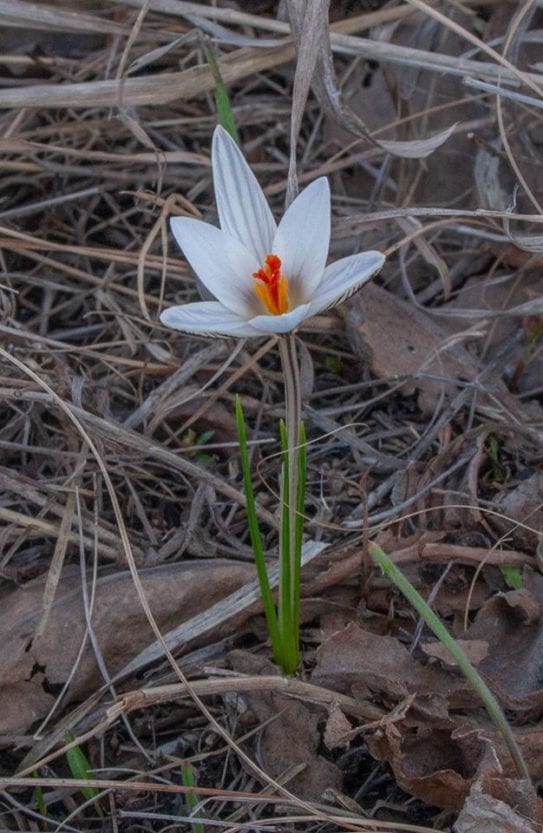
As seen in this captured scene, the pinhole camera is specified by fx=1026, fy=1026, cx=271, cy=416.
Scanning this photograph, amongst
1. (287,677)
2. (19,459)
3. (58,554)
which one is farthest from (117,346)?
(287,677)

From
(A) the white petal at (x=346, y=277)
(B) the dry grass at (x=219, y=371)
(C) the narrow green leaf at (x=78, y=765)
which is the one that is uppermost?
(A) the white petal at (x=346, y=277)

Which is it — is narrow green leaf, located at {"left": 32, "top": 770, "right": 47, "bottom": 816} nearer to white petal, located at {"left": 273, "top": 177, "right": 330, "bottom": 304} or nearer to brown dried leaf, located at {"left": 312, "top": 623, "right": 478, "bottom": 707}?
brown dried leaf, located at {"left": 312, "top": 623, "right": 478, "bottom": 707}

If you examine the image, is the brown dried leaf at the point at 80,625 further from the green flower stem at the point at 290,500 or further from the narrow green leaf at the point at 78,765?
the green flower stem at the point at 290,500

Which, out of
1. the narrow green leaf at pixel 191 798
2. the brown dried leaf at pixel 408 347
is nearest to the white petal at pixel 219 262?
the brown dried leaf at pixel 408 347

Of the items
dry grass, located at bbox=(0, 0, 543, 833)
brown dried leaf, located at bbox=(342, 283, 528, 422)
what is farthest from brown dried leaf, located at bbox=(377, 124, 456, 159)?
brown dried leaf, located at bbox=(342, 283, 528, 422)

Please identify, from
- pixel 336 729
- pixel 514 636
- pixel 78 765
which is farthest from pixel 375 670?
pixel 78 765

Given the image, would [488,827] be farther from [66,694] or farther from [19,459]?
[19,459]

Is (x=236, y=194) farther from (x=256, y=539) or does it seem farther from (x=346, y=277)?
(x=256, y=539)
